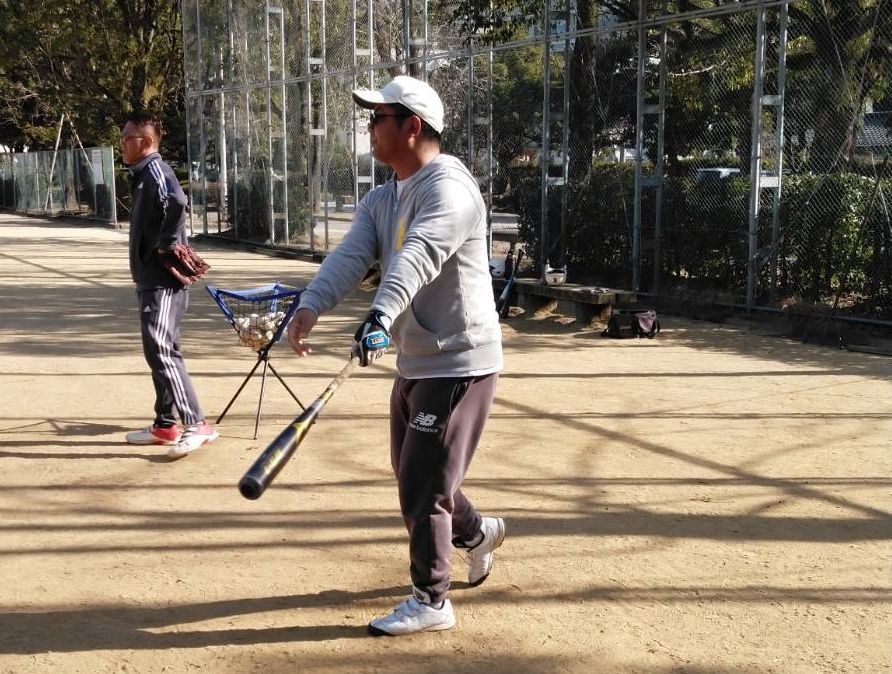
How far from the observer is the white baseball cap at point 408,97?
380cm

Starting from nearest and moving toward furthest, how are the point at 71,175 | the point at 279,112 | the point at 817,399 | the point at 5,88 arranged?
the point at 817,399
the point at 279,112
the point at 71,175
the point at 5,88

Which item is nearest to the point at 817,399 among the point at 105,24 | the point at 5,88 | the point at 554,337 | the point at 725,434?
the point at 725,434

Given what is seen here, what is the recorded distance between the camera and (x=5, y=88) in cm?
4025

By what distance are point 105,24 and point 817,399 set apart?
30.6m

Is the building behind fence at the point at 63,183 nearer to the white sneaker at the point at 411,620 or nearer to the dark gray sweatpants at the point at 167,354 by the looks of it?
the dark gray sweatpants at the point at 167,354

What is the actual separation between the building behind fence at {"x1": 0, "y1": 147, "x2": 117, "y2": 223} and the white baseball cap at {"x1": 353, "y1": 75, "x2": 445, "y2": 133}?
30.2 meters

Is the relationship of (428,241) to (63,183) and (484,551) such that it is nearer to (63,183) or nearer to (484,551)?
(484,551)

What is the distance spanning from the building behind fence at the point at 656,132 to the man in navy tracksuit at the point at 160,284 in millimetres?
7534

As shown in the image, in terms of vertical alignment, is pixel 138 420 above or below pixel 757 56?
below

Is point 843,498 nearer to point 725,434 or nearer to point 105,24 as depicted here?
point 725,434

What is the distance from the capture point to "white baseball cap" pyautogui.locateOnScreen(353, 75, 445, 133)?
150 inches

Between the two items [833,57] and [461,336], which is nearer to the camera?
[461,336]

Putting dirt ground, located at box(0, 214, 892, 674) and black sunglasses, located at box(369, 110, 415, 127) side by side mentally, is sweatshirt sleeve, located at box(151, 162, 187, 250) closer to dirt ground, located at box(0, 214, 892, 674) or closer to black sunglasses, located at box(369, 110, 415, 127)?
dirt ground, located at box(0, 214, 892, 674)

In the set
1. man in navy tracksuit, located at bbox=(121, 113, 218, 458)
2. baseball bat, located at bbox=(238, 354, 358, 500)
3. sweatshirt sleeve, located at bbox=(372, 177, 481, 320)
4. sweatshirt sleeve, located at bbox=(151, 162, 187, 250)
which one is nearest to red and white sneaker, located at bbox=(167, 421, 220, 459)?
man in navy tracksuit, located at bbox=(121, 113, 218, 458)
